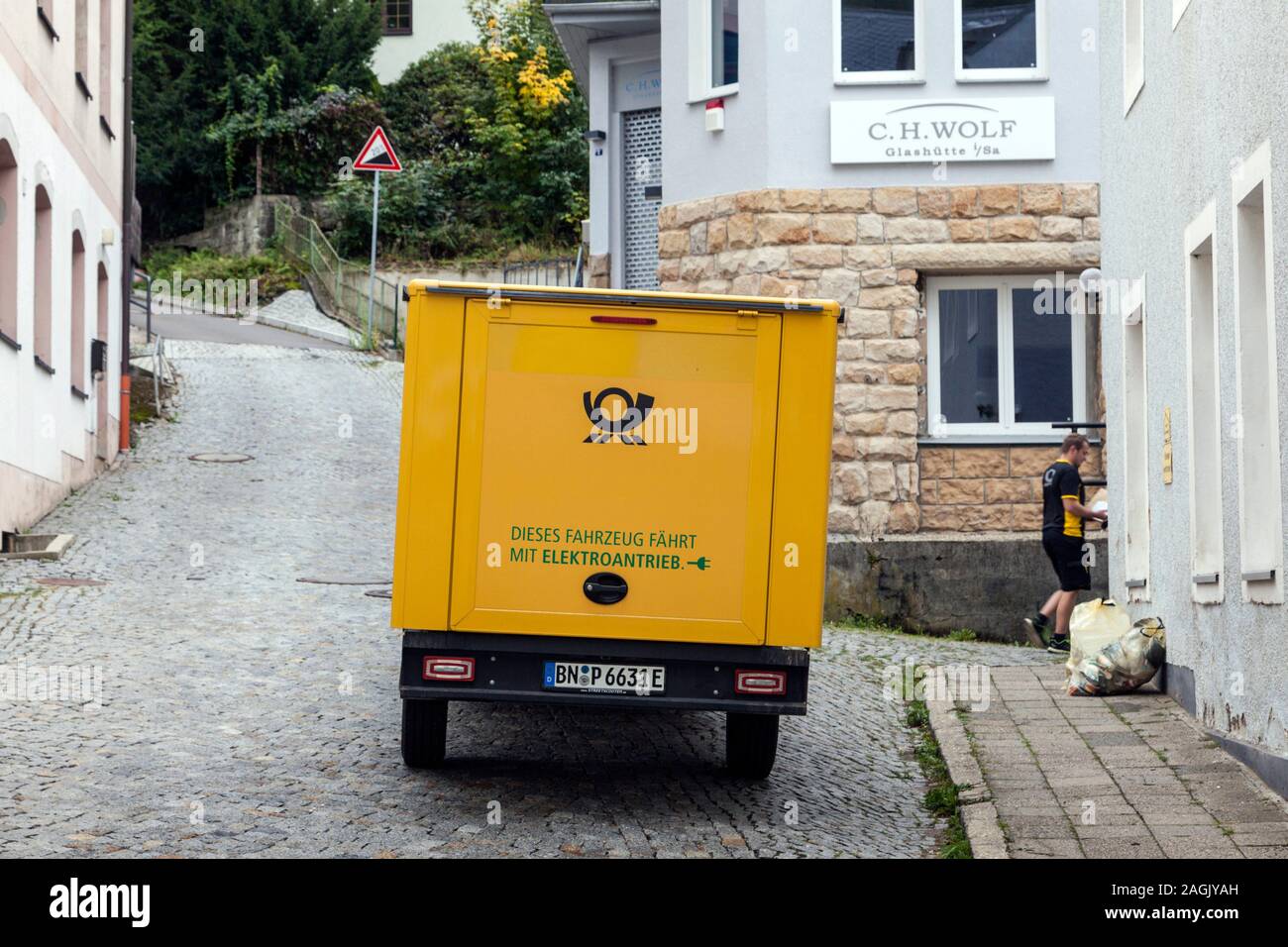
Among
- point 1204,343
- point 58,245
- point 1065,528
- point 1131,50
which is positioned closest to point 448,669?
point 1204,343

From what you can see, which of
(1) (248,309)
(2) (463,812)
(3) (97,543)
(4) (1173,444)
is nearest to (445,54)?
(1) (248,309)

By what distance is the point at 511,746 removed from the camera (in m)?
9.53

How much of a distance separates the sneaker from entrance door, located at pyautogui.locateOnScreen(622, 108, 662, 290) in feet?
23.0

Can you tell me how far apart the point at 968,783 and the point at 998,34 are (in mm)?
9437

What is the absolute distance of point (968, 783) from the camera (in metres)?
8.91

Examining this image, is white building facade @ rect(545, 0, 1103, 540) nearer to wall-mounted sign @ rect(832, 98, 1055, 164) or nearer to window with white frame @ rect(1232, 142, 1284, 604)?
wall-mounted sign @ rect(832, 98, 1055, 164)

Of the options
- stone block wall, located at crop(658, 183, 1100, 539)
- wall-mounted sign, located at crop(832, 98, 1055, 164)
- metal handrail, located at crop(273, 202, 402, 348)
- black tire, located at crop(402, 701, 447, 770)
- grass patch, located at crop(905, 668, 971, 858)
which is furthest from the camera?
metal handrail, located at crop(273, 202, 402, 348)

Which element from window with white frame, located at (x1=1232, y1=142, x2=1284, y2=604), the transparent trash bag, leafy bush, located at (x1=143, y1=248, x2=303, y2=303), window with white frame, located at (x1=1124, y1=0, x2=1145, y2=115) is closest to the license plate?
window with white frame, located at (x1=1232, y1=142, x2=1284, y2=604)

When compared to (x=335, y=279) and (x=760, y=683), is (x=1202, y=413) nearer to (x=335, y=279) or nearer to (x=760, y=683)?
(x=760, y=683)

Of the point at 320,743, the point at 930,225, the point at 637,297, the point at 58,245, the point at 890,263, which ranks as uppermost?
the point at 58,245

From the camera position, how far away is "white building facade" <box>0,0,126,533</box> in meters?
16.1

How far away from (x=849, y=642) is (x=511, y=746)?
209 inches
